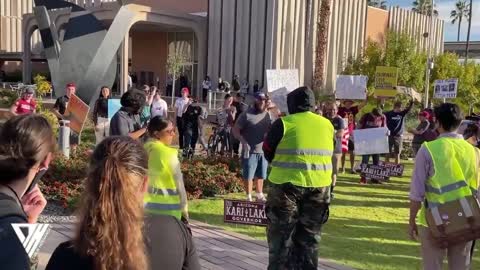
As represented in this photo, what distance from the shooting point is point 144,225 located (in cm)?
208

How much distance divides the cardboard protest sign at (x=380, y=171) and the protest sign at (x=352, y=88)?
3326 millimetres

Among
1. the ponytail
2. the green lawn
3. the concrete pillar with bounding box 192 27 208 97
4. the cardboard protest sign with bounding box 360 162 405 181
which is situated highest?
the concrete pillar with bounding box 192 27 208 97

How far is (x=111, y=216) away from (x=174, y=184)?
2747mm

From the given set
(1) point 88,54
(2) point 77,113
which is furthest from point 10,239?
(1) point 88,54

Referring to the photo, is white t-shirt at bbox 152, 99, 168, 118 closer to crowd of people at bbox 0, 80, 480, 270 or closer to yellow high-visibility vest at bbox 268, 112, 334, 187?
crowd of people at bbox 0, 80, 480, 270

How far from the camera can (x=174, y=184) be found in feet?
15.0

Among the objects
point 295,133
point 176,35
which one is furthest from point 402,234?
point 176,35

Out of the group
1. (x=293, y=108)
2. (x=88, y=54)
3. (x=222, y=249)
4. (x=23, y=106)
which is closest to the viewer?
(x=293, y=108)

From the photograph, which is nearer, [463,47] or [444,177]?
[444,177]

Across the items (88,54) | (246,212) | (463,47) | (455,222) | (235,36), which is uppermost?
(463,47)

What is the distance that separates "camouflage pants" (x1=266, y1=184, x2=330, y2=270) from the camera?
193 inches

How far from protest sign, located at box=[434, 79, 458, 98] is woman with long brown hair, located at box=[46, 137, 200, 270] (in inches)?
526

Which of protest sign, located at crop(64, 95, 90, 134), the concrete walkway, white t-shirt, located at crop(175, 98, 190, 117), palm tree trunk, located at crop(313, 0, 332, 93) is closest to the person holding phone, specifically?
the concrete walkway

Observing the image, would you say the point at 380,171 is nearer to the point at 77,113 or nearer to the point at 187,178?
the point at 187,178
